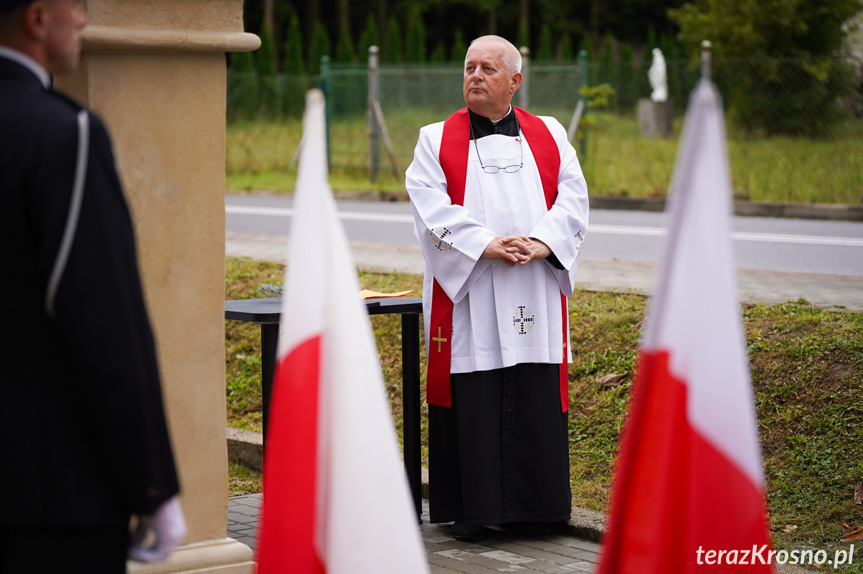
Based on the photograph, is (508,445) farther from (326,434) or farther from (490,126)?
(326,434)

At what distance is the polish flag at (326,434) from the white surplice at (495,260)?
2360 millimetres

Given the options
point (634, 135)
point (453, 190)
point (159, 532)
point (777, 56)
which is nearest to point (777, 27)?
point (777, 56)

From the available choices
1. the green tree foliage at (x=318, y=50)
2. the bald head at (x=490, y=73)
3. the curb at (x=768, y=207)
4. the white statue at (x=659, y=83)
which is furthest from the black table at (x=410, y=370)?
the green tree foliage at (x=318, y=50)

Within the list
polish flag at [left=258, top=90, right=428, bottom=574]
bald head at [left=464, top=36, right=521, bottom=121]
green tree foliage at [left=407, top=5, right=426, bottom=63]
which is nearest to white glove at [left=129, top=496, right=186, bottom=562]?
polish flag at [left=258, top=90, right=428, bottom=574]

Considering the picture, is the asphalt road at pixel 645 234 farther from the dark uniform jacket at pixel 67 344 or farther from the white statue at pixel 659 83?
the white statue at pixel 659 83

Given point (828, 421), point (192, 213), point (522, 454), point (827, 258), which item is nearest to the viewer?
point (192, 213)

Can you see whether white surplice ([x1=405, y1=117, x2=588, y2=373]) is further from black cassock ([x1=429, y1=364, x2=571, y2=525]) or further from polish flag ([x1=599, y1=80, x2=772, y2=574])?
polish flag ([x1=599, y1=80, x2=772, y2=574])

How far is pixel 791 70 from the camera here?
18.4 meters

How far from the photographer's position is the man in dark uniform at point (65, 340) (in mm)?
2131

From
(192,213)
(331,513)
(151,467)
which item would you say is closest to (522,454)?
(192,213)

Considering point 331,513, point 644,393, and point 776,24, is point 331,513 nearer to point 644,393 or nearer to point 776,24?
point 644,393

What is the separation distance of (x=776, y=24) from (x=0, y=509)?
24973 millimetres

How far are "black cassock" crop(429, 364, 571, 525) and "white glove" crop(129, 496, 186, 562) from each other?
283 cm

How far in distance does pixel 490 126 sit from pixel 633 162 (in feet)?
51.3
